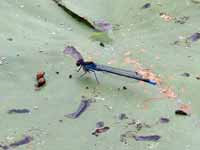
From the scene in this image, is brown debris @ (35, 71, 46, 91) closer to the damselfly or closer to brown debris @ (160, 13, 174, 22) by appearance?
the damselfly

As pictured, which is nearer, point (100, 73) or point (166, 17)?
point (100, 73)

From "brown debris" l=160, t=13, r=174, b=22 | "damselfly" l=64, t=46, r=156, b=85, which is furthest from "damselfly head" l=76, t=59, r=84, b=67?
"brown debris" l=160, t=13, r=174, b=22

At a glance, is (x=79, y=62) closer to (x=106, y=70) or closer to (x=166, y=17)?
(x=106, y=70)

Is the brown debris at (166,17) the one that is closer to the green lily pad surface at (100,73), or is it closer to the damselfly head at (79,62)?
the green lily pad surface at (100,73)

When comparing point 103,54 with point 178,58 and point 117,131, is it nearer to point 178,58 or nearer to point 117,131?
point 178,58

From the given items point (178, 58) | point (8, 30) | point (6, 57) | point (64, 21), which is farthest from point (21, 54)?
point (178, 58)

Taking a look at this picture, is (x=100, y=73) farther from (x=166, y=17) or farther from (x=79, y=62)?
(x=166, y=17)

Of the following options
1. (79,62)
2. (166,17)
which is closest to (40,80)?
(79,62)

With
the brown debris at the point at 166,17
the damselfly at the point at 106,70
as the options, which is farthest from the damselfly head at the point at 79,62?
the brown debris at the point at 166,17

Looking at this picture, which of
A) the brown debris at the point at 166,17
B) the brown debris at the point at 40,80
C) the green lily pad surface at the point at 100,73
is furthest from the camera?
the brown debris at the point at 166,17
